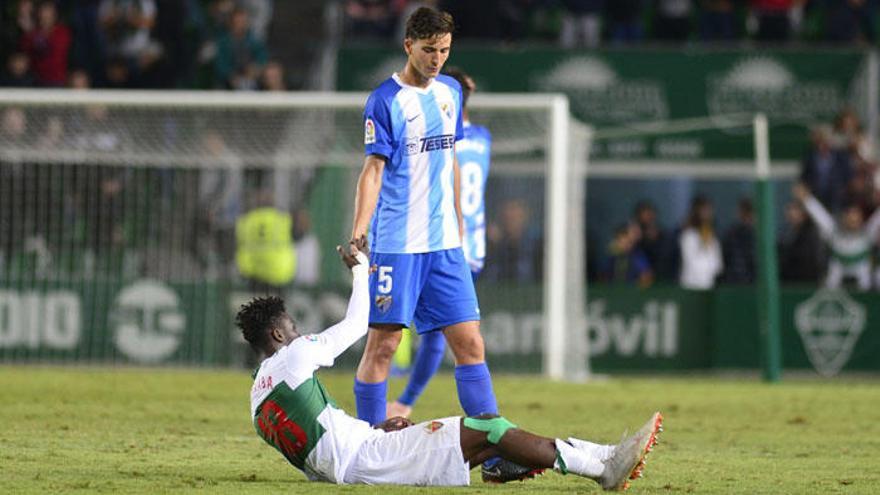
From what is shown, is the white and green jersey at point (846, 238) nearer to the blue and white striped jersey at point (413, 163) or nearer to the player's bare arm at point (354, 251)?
the blue and white striped jersey at point (413, 163)

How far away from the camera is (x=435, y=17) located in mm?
8875

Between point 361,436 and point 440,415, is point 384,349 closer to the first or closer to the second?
point 361,436

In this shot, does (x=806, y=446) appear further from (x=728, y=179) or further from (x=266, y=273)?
(x=728, y=179)

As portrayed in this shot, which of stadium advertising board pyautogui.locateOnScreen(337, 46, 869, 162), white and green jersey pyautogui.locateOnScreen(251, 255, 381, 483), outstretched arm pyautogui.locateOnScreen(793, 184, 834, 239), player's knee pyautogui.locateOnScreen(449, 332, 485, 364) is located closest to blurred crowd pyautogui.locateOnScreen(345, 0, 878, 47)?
stadium advertising board pyautogui.locateOnScreen(337, 46, 869, 162)

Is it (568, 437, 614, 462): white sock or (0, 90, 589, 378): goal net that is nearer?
(568, 437, 614, 462): white sock

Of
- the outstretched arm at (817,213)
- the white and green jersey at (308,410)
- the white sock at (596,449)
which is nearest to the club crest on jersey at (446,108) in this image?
the white and green jersey at (308,410)

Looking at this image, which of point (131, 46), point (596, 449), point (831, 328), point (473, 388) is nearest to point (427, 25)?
point (473, 388)

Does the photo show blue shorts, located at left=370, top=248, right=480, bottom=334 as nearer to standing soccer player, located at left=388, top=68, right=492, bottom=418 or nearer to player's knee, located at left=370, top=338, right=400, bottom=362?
player's knee, located at left=370, top=338, right=400, bottom=362

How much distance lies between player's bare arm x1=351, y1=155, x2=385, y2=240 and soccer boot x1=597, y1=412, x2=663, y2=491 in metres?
2.00

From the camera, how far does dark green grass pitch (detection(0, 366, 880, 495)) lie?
8.38 m

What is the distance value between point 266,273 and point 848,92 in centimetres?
847

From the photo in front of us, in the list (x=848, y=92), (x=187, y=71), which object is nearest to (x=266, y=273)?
(x=187, y=71)

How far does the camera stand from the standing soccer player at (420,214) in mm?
8992

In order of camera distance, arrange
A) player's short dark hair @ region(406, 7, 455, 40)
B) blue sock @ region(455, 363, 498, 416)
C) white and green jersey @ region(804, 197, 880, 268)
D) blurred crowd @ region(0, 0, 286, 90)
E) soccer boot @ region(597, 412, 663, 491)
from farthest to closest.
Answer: blurred crowd @ region(0, 0, 286, 90)
white and green jersey @ region(804, 197, 880, 268)
blue sock @ region(455, 363, 498, 416)
player's short dark hair @ region(406, 7, 455, 40)
soccer boot @ region(597, 412, 663, 491)
